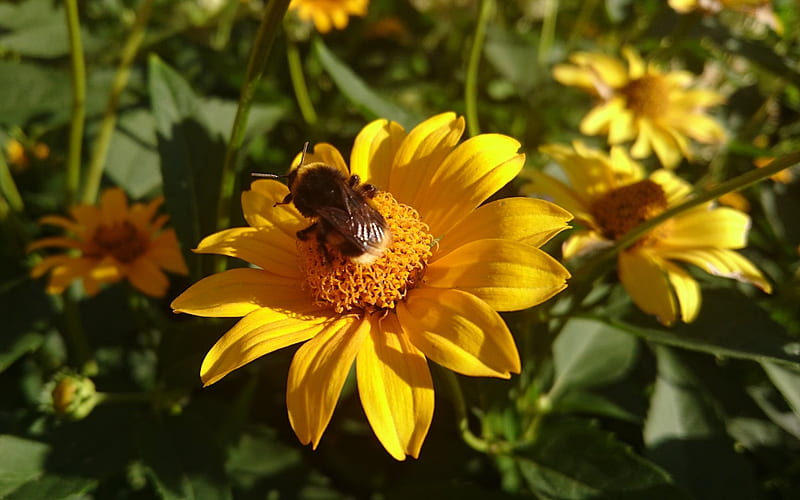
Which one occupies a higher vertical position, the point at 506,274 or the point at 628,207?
the point at 506,274

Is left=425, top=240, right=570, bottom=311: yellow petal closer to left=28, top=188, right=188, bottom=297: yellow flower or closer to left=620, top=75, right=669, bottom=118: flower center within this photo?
left=28, top=188, right=188, bottom=297: yellow flower

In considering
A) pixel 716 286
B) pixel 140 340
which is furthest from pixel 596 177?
pixel 140 340

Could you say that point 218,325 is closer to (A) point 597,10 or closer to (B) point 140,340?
(B) point 140,340

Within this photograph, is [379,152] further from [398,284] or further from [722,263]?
[722,263]

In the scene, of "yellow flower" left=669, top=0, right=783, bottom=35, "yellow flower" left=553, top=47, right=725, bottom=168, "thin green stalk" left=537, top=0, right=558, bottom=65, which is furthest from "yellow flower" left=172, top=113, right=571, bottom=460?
"thin green stalk" left=537, top=0, right=558, bottom=65

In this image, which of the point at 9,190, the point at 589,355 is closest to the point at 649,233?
the point at 589,355

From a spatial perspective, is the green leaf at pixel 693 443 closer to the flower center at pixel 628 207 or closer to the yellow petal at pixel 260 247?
the flower center at pixel 628 207

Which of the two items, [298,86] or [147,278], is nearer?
[147,278]
